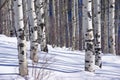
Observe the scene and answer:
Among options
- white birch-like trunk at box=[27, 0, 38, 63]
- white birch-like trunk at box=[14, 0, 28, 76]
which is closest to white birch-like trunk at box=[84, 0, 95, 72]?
white birch-like trunk at box=[27, 0, 38, 63]

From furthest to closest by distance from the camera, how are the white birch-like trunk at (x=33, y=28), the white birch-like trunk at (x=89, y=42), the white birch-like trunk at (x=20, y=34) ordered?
the white birch-like trunk at (x=33, y=28), the white birch-like trunk at (x=89, y=42), the white birch-like trunk at (x=20, y=34)

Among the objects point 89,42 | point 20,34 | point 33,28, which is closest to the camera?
point 20,34

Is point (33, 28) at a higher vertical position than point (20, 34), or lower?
higher

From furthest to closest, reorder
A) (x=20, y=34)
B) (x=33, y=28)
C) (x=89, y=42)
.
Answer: (x=33, y=28) < (x=89, y=42) < (x=20, y=34)

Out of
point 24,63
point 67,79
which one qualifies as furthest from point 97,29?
point 24,63

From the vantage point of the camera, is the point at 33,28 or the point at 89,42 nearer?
the point at 89,42

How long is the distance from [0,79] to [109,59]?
28.4ft

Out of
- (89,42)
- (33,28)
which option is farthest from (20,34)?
(89,42)

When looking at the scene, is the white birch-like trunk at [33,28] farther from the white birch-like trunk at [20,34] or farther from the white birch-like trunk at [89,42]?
the white birch-like trunk at [20,34]

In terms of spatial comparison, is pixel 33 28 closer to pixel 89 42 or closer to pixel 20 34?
pixel 89 42

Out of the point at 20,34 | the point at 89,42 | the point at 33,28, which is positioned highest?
the point at 33,28

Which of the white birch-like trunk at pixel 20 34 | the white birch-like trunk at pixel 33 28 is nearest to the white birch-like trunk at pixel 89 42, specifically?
the white birch-like trunk at pixel 33 28

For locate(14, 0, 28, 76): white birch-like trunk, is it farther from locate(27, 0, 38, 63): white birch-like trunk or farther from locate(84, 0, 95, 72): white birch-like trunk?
locate(84, 0, 95, 72): white birch-like trunk

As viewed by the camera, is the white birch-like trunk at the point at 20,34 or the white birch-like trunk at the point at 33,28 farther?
the white birch-like trunk at the point at 33,28
